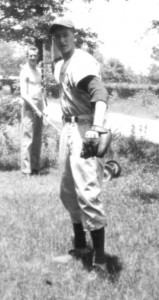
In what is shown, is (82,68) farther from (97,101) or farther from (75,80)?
(97,101)

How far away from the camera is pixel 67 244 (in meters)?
4.54

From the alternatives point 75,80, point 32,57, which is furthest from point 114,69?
point 75,80

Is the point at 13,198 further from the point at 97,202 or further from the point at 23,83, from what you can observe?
the point at 97,202

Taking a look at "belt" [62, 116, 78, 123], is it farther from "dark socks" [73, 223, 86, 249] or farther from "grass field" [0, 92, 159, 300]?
"grass field" [0, 92, 159, 300]

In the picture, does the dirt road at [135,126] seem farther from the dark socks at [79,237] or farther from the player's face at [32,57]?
the dark socks at [79,237]

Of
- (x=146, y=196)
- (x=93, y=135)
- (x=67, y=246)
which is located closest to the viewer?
(x=93, y=135)

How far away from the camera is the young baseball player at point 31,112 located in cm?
760

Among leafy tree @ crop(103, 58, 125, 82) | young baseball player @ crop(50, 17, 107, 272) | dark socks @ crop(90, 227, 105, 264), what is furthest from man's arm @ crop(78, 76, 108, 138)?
leafy tree @ crop(103, 58, 125, 82)

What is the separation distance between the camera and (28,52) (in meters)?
7.41

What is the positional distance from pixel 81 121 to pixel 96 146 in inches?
17.8

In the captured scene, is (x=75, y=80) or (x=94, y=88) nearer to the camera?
(x=94, y=88)

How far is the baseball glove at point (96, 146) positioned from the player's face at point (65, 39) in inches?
30.6

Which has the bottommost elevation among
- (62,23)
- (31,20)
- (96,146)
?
(31,20)

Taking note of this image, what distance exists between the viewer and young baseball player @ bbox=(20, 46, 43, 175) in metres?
7.60
